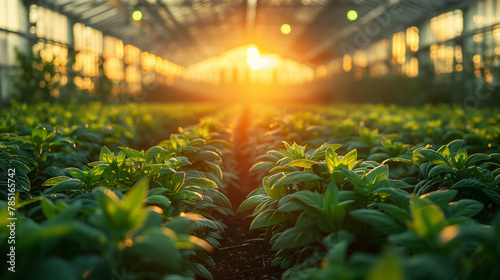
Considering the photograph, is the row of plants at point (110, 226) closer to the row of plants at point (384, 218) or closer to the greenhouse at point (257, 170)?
the greenhouse at point (257, 170)

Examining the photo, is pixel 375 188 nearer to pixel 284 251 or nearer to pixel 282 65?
pixel 284 251

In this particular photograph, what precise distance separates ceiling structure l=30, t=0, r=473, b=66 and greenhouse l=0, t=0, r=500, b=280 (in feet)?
0.54

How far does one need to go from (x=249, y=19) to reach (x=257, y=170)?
22.8 metres

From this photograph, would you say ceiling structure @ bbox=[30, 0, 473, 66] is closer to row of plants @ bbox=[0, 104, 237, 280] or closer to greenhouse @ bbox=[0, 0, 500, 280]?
greenhouse @ bbox=[0, 0, 500, 280]

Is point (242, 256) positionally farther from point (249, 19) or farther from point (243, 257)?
point (249, 19)

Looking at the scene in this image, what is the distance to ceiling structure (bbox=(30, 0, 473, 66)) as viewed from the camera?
15.4 m

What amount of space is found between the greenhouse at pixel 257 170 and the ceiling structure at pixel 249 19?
6.5 inches

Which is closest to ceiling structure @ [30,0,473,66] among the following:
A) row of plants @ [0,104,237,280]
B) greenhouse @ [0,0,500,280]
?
greenhouse @ [0,0,500,280]

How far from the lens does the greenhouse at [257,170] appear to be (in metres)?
0.96

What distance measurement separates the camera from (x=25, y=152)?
86.0 inches

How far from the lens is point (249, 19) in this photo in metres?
25.4

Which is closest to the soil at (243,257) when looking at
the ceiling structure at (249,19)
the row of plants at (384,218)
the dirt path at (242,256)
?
the dirt path at (242,256)

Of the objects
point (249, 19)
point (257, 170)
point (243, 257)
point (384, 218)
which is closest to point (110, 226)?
point (384, 218)

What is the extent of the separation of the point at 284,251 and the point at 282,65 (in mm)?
45202
